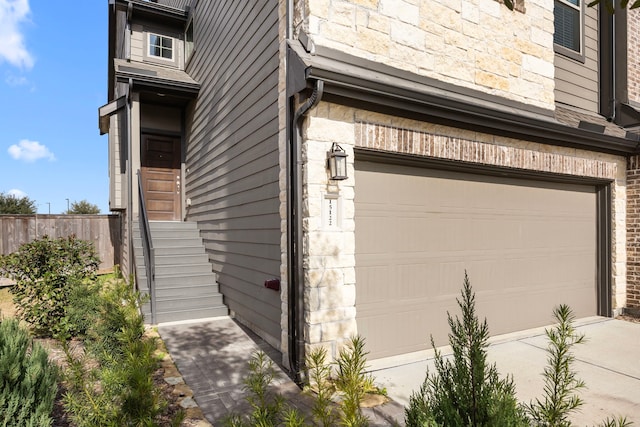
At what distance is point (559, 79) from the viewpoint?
6.32 meters

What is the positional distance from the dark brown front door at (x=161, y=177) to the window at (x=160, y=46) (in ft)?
6.24

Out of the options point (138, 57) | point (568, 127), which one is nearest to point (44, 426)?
point (568, 127)

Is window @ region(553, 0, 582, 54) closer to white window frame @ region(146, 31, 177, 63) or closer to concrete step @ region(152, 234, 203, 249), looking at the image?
concrete step @ region(152, 234, 203, 249)

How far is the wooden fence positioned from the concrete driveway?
31.9 feet

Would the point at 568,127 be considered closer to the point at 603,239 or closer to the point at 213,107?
the point at 603,239

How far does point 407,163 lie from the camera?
4496 mm

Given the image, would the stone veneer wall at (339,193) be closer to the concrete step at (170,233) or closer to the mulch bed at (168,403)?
the mulch bed at (168,403)

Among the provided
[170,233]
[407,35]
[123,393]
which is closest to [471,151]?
[407,35]

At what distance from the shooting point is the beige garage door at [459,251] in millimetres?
4301

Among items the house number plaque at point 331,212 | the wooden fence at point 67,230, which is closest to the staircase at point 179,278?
the house number plaque at point 331,212

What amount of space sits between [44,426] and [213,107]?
556cm

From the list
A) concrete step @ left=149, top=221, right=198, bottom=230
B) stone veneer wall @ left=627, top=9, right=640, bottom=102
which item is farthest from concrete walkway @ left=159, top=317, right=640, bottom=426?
stone veneer wall @ left=627, top=9, right=640, bottom=102

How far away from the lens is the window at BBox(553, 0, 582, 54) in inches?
261

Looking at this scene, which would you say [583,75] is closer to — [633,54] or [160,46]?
[633,54]
